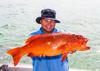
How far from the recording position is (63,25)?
786 inches

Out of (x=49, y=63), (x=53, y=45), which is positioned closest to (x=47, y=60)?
(x=49, y=63)

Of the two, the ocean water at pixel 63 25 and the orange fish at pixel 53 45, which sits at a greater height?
the orange fish at pixel 53 45

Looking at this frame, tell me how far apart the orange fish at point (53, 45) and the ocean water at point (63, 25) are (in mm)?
5476

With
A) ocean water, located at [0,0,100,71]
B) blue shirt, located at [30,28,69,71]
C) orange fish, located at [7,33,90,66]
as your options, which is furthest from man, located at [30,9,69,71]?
ocean water, located at [0,0,100,71]

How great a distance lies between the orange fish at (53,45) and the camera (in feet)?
14.3

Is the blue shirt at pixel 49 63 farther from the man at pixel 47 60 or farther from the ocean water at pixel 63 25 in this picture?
the ocean water at pixel 63 25

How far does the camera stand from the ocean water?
11.4 m

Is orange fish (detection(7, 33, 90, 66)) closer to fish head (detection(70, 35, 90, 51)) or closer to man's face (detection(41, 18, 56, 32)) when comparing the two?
fish head (detection(70, 35, 90, 51))

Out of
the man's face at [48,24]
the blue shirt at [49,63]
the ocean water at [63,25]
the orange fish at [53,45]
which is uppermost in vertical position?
the man's face at [48,24]

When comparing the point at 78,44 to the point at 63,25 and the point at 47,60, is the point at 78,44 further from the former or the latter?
the point at 63,25

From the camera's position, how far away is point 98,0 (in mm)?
31641

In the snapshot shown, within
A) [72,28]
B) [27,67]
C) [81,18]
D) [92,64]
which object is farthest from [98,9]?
[27,67]

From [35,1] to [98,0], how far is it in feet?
19.8

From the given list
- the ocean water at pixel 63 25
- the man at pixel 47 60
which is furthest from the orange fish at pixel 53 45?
the ocean water at pixel 63 25
